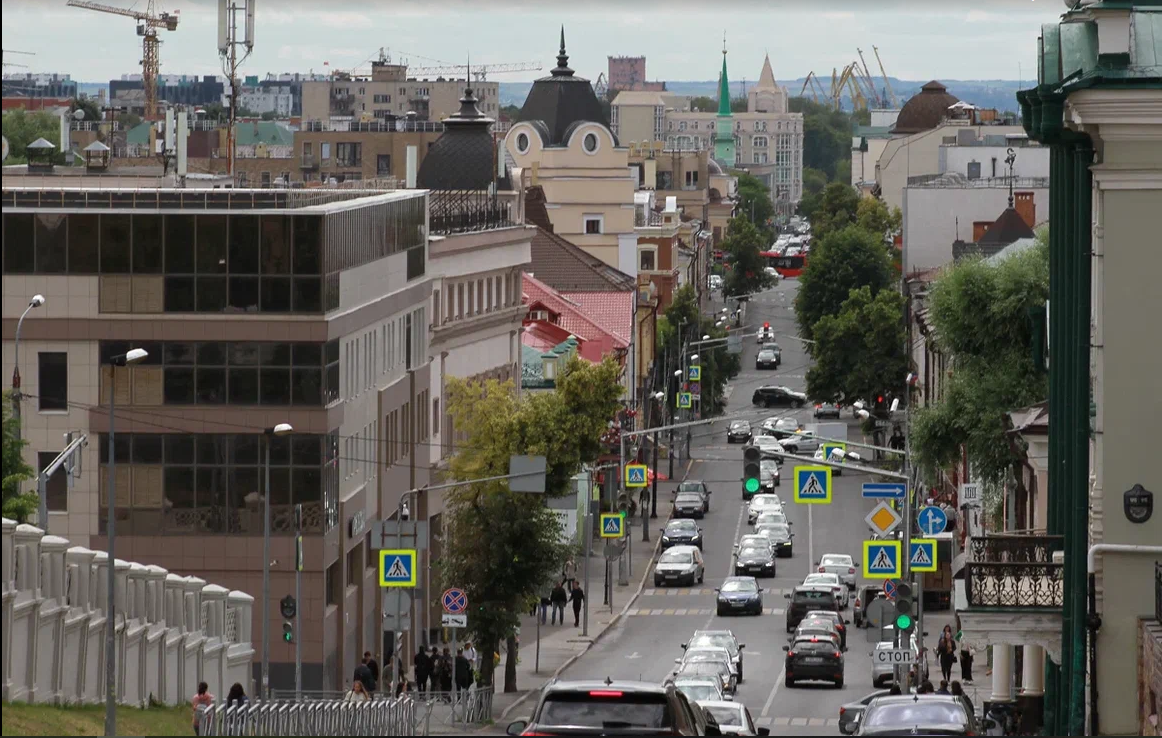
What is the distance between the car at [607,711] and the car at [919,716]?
5.41m

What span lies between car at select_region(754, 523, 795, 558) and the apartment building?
1362 inches

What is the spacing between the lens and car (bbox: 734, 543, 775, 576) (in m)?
78.1

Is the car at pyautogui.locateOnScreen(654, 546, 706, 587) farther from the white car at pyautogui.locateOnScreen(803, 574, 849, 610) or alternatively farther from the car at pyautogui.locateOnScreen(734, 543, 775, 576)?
the white car at pyautogui.locateOnScreen(803, 574, 849, 610)

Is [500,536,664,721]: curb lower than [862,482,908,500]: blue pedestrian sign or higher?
lower

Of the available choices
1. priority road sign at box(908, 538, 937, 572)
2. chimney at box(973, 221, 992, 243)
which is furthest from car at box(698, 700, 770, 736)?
chimney at box(973, 221, 992, 243)

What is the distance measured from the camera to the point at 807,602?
65.4m

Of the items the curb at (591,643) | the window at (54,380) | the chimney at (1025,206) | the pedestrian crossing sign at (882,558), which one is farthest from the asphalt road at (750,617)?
the window at (54,380)

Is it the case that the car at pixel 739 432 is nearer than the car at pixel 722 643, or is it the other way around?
the car at pixel 722 643

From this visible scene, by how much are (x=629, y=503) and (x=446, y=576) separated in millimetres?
37505

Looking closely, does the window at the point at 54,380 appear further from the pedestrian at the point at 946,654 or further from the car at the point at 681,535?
the car at the point at 681,535

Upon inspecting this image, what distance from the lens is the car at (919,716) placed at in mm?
22078

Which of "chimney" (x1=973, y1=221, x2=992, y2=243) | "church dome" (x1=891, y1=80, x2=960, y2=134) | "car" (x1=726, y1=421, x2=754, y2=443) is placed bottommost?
"car" (x1=726, y1=421, x2=754, y2=443)

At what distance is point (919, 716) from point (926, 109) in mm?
160206

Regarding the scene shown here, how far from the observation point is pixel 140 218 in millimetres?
48719
